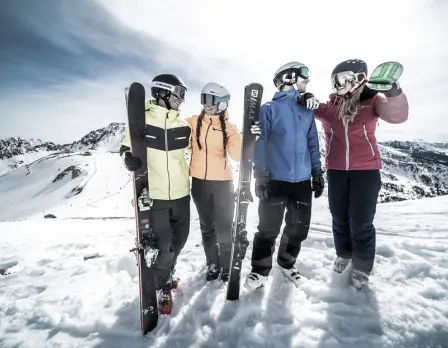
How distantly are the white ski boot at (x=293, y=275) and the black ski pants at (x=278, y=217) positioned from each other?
0.44 meters

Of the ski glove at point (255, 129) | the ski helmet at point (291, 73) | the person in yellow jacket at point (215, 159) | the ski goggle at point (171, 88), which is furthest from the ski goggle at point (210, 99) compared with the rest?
the ski helmet at point (291, 73)

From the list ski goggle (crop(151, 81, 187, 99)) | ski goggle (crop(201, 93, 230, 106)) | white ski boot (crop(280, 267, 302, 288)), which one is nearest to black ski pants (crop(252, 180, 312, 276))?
white ski boot (crop(280, 267, 302, 288))

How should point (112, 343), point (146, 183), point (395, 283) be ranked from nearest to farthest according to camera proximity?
1. point (112, 343)
2. point (146, 183)
3. point (395, 283)

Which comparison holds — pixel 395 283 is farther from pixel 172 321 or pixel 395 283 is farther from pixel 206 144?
pixel 206 144

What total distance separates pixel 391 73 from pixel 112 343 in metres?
4.52

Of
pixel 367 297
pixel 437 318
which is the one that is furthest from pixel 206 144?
pixel 437 318

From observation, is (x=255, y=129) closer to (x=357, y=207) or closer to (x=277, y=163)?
(x=277, y=163)

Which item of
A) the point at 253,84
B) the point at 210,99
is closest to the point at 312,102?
the point at 253,84

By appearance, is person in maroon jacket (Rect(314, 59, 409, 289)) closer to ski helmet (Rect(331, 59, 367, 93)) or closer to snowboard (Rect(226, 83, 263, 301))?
ski helmet (Rect(331, 59, 367, 93))

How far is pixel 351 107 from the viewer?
343cm

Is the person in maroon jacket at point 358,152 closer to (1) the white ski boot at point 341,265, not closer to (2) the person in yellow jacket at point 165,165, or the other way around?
(1) the white ski boot at point 341,265

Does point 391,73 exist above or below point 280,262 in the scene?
above

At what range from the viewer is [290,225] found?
3.80m

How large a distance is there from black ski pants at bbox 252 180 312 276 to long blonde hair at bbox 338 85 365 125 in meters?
1.06
